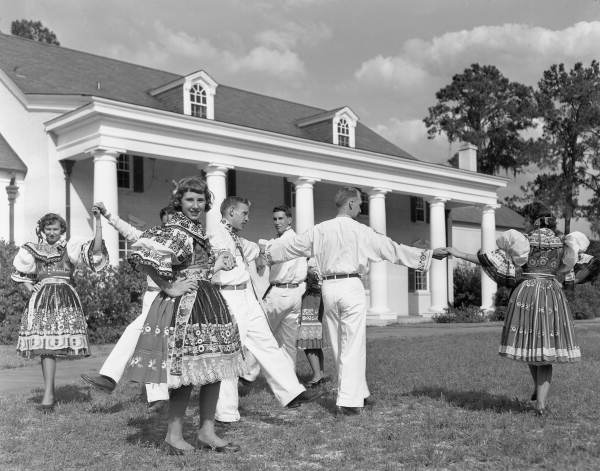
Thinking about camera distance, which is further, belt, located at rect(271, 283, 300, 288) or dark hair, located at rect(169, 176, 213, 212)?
belt, located at rect(271, 283, 300, 288)

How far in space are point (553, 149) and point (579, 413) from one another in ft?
137

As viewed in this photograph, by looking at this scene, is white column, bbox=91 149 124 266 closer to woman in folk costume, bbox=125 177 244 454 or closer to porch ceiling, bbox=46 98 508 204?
porch ceiling, bbox=46 98 508 204

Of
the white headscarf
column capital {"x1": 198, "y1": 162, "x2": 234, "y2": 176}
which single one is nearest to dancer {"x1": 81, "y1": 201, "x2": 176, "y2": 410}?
the white headscarf

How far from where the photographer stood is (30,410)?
6910 mm

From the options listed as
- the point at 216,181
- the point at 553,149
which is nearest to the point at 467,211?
the point at 553,149

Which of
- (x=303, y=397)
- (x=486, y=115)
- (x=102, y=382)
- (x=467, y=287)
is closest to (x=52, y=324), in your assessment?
(x=102, y=382)

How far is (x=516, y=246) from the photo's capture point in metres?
6.59

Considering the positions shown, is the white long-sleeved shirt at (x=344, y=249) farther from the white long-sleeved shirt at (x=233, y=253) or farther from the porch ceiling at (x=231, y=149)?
the porch ceiling at (x=231, y=149)

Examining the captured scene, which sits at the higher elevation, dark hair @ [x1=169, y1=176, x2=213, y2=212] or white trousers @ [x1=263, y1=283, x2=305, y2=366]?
dark hair @ [x1=169, y1=176, x2=213, y2=212]

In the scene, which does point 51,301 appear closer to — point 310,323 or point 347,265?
point 347,265

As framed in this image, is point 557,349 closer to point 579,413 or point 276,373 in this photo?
point 579,413

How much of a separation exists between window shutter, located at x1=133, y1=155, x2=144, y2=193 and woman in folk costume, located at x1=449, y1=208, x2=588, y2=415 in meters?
17.4

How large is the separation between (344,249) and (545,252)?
184cm

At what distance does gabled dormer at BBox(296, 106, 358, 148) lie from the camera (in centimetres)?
2661
